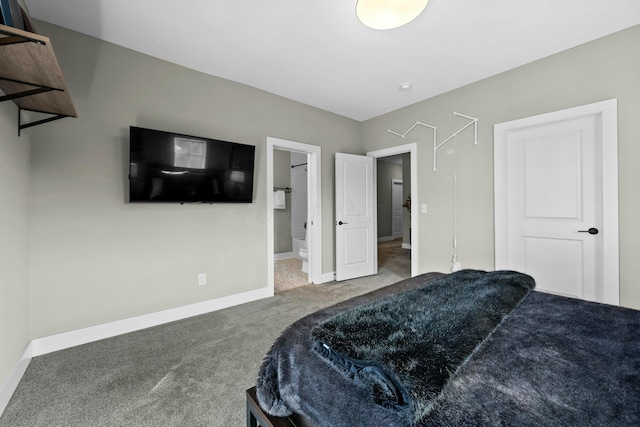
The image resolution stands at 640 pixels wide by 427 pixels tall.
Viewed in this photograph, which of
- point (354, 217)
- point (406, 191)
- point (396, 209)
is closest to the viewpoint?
point (354, 217)

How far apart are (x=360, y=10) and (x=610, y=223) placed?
2.72 meters

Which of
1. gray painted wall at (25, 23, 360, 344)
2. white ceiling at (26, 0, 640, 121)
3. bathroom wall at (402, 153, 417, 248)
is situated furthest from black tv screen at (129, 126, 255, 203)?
bathroom wall at (402, 153, 417, 248)

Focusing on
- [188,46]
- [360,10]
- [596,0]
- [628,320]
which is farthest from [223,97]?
[628,320]

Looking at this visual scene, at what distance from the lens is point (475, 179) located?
3166 mm

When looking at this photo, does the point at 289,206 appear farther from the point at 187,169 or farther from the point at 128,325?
the point at 128,325

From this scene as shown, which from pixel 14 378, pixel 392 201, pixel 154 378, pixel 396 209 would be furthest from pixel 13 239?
pixel 396 209

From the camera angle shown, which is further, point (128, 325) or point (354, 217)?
point (354, 217)

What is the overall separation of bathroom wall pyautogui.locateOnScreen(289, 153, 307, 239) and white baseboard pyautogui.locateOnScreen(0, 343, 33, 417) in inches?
169

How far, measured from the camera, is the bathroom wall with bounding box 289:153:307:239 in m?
5.95

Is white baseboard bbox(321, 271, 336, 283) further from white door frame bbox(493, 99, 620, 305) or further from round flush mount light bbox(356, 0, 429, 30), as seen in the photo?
round flush mount light bbox(356, 0, 429, 30)

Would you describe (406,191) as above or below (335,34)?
below

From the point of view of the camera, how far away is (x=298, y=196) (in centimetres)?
608

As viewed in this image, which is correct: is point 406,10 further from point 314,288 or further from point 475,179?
point 314,288

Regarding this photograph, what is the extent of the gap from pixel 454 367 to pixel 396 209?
836 centimetres
